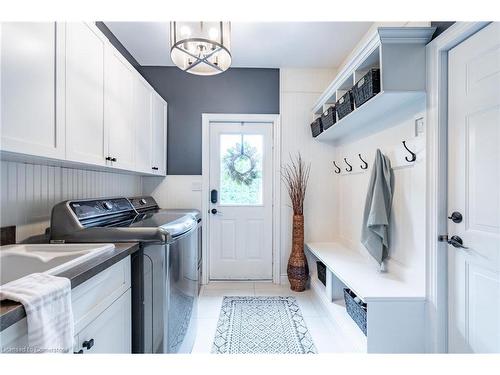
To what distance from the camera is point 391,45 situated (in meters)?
1.45

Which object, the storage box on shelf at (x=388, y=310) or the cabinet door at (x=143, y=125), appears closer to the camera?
the storage box on shelf at (x=388, y=310)

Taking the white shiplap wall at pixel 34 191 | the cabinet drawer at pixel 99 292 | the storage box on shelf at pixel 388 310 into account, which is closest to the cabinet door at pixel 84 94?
the white shiplap wall at pixel 34 191

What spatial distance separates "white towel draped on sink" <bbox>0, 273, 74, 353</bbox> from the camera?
62cm

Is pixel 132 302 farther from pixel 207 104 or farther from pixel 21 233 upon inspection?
pixel 207 104

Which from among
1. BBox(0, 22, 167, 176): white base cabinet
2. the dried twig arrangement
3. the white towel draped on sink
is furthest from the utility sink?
the dried twig arrangement

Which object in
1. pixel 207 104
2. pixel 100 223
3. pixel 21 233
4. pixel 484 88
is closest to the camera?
pixel 484 88

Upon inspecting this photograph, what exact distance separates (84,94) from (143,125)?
2.99 feet

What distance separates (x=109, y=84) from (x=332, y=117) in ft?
6.23

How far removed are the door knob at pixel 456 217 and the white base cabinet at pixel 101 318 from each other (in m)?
1.82

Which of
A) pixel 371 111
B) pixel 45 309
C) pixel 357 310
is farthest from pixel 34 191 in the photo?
pixel 371 111

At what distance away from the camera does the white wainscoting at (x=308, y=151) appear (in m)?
2.99

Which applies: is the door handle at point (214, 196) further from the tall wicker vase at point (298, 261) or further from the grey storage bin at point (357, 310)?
the grey storage bin at point (357, 310)

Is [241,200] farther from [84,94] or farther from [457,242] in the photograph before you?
[457,242]
